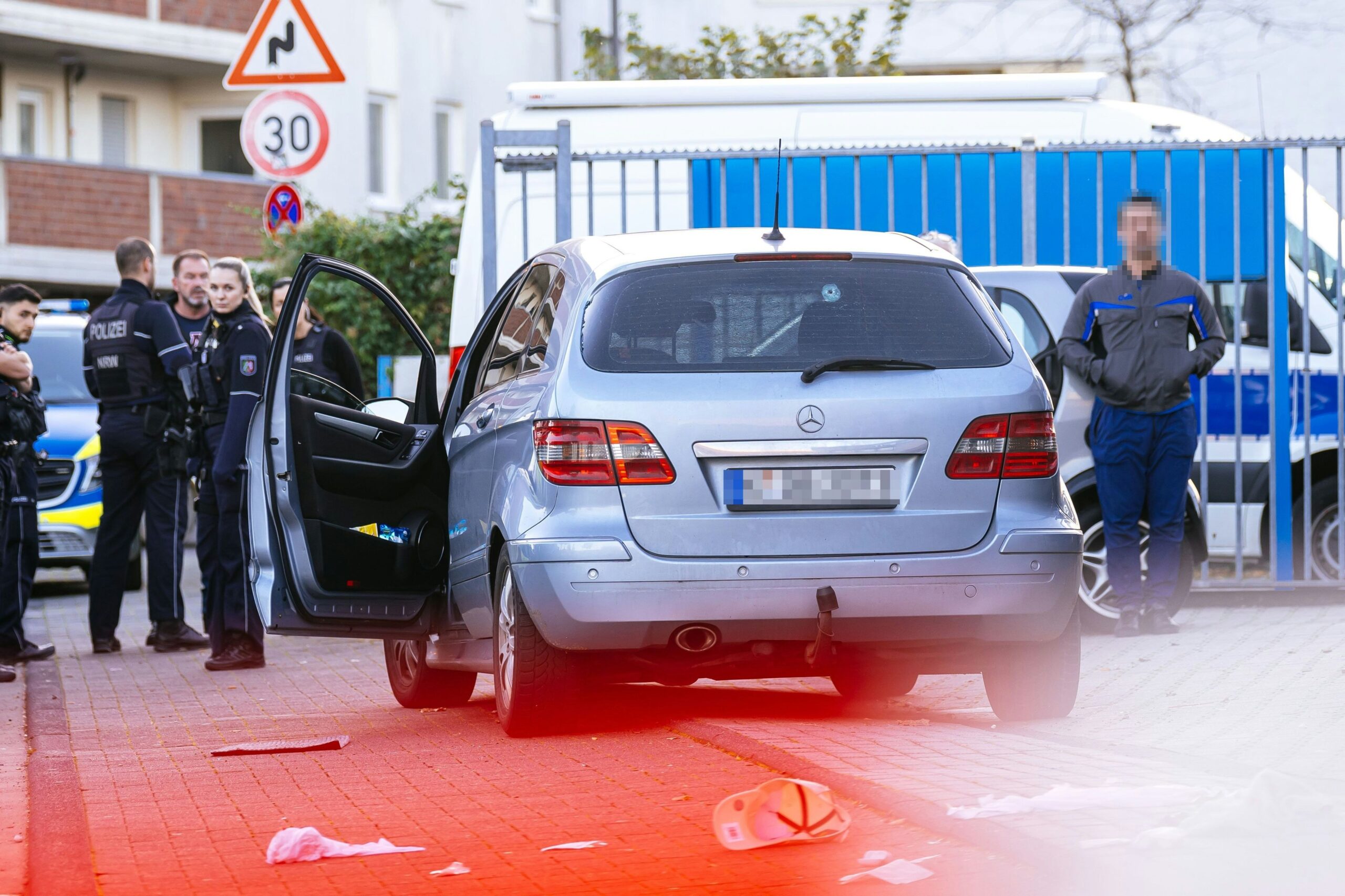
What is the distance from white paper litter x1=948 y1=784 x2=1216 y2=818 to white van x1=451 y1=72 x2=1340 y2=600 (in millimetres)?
6821

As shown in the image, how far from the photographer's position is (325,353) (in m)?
11.3

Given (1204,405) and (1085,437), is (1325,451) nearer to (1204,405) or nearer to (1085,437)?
(1204,405)

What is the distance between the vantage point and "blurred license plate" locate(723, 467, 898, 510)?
639 centimetres

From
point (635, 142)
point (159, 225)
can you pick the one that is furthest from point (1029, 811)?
point (159, 225)

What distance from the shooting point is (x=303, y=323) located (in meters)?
11.3

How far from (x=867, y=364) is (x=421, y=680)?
2.70 m

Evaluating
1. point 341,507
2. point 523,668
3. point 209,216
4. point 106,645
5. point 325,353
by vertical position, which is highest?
point 209,216

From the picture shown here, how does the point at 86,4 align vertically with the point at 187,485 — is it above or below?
above

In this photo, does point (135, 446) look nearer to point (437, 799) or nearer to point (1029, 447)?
point (437, 799)

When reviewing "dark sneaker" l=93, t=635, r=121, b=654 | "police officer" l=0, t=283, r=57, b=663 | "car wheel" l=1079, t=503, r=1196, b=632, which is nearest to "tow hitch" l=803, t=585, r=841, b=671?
"car wheel" l=1079, t=503, r=1196, b=632

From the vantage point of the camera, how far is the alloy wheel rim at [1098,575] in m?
10.4

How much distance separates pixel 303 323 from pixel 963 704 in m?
4.88

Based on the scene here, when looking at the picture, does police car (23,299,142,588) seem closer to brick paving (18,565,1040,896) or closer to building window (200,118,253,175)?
brick paving (18,565,1040,896)

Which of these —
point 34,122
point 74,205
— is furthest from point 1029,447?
point 34,122
